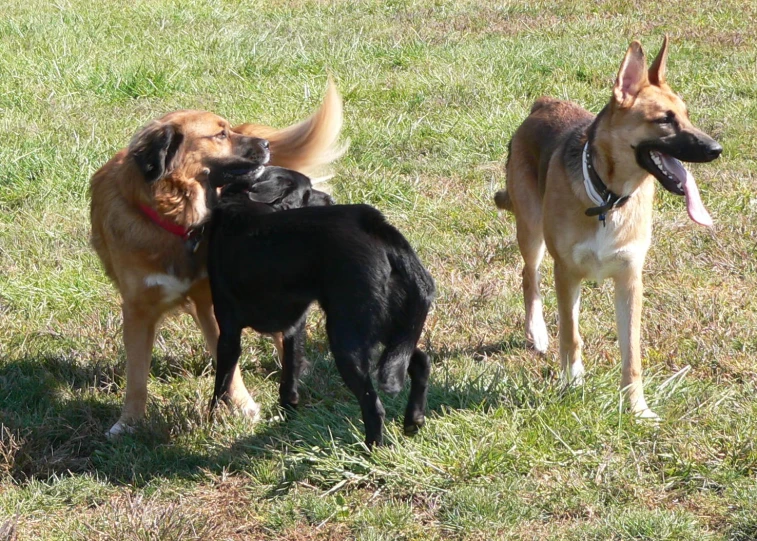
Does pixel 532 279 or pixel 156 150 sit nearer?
pixel 156 150

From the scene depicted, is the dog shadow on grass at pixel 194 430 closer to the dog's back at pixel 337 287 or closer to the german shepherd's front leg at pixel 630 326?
the dog's back at pixel 337 287

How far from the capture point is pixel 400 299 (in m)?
3.76

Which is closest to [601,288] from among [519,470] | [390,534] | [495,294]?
[495,294]

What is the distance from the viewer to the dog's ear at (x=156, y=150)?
4.02m

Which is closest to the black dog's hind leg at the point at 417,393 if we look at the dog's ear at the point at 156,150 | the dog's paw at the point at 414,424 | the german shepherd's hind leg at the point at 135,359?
the dog's paw at the point at 414,424

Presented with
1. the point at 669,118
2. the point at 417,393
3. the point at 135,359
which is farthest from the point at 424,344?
the point at 669,118

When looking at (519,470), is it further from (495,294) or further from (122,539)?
(495,294)

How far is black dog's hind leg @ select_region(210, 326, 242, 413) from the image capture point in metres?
4.03

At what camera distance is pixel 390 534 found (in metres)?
3.29

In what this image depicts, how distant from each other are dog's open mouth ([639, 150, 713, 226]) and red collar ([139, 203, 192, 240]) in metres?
2.08

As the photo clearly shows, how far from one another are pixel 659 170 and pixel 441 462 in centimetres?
157

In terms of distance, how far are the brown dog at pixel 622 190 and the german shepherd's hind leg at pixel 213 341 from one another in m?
1.49

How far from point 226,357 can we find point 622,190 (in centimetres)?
193

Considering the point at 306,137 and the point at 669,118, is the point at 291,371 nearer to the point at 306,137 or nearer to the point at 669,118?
the point at 306,137
